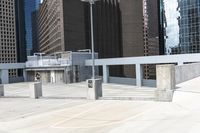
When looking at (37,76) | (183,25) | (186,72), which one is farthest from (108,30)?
(186,72)

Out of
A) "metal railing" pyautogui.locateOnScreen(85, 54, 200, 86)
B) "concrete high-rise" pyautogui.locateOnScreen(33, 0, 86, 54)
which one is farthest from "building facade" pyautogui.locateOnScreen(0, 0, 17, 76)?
"metal railing" pyautogui.locateOnScreen(85, 54, 200, 86)

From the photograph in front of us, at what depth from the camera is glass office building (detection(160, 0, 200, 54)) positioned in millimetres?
99062

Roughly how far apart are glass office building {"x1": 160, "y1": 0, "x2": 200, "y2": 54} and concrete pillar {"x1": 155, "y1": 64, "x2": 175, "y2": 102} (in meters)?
84.4

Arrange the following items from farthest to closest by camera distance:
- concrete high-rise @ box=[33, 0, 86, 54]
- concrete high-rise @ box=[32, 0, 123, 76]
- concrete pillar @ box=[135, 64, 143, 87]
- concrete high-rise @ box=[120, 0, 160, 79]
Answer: concrete high-rise @ box=[120, 0, 160, 79] → concrete high-rise @ box=[32, 0, 123, 76] → concrete high-rise @ box=[33, 0, 86, 54] → concrete pillar @ box=[135, 64, 143, 87]

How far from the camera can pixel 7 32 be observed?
468ft

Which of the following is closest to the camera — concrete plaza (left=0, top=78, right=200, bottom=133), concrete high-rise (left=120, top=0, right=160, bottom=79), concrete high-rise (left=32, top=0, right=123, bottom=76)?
concrete plaza (left=0, top=78, right=200, bottom=133)

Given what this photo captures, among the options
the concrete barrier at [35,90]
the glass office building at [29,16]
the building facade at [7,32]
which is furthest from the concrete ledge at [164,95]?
the glass office building at [29,16]

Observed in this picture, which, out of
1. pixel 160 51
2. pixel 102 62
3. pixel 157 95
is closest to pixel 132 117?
pixel 157 95

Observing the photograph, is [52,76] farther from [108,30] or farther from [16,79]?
[108,30]

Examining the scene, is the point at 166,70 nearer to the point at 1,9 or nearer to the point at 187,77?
the point at 187,77

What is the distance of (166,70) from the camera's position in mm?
17578

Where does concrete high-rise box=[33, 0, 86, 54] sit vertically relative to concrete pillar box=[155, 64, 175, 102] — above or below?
above

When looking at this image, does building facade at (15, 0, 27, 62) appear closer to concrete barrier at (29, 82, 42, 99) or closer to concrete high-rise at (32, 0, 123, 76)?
concrete high-rise at (32, 0, 123, 76)

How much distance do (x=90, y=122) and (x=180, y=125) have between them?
4.00m
